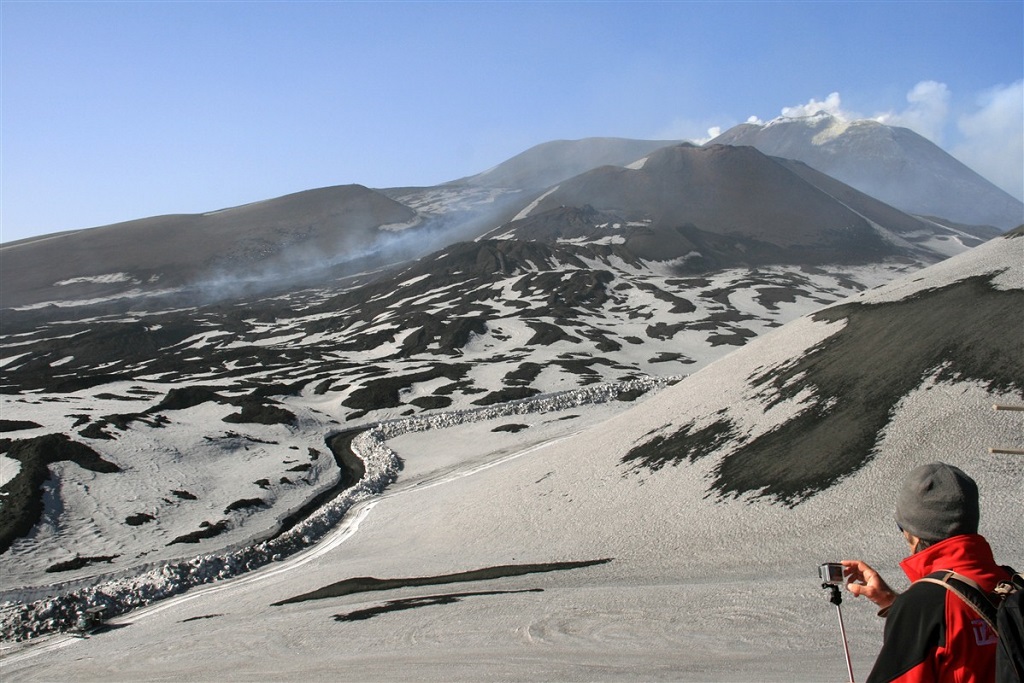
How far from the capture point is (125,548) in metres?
44.5

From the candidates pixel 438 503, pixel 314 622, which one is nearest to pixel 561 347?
pixel 438 503

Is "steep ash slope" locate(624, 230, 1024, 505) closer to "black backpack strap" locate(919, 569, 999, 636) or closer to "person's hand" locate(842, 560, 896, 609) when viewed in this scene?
"person's hand" locate(842, 560, 896, 609)

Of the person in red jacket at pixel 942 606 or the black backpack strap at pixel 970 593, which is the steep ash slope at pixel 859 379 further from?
the black backpack strap at pixel 970 593

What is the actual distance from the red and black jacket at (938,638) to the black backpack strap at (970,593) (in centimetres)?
3

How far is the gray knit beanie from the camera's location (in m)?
5.29

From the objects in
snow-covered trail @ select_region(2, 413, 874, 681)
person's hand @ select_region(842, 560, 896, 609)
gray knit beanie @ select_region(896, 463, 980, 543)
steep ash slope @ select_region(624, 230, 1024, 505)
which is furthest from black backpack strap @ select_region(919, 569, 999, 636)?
steep ash slope @ select_region(624, 230, 1024, 505)

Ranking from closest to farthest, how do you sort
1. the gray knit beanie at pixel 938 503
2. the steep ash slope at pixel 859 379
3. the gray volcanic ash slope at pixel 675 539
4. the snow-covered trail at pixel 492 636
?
the gray knit beanie at pixel 938 503, the snow-covered trail at pixel 492 636, the gray volcanic ash slope at pixel 675 539, the steep ash slope at pixel 859 379

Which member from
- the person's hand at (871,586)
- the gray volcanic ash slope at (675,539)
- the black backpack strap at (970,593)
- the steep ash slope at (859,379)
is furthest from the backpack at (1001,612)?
the steep ash slope at (859,379)

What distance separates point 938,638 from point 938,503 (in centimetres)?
94

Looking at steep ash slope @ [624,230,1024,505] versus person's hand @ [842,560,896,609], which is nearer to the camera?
person's hand @ [842,560,896,609]

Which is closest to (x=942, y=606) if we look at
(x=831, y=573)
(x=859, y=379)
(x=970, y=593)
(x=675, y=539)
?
(x=970, y=593)

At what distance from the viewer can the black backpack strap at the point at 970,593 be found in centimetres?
486

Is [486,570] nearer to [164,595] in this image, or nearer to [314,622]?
[314,622]

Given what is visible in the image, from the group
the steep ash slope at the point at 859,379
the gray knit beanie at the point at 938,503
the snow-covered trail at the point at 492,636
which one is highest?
the gray knit beanie at the point at 938,503
